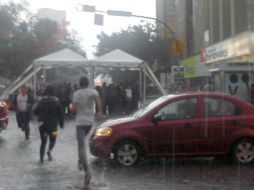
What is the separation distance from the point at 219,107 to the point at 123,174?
241 centimetres

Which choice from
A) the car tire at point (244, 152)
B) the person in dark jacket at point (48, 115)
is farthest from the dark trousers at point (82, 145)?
the car tire at point (244, 152)

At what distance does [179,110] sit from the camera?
1199cm

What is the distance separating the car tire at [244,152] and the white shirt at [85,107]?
313 centimetres

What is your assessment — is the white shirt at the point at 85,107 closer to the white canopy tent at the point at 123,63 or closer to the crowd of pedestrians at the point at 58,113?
the crowd of pedestrians at the point at 58,113

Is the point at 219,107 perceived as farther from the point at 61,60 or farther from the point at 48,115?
the point at 61,60

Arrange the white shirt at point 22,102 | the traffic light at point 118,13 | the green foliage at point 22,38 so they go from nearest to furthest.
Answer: the white shirt at point 22,102, the traffic light at point 118,13, the green foliage at point 22,38

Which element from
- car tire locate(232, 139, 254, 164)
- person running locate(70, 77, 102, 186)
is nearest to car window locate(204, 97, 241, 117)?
car tire locate(232, 139, 254, 164)

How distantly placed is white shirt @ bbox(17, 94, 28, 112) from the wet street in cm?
324

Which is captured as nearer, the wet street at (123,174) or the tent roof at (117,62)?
the wet street at (123,174)

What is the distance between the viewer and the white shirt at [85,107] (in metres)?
10.2

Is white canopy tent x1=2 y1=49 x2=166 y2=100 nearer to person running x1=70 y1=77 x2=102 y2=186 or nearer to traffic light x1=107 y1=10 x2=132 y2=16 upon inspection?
traffic light x1=107 y1=10 x2=132 y2=16

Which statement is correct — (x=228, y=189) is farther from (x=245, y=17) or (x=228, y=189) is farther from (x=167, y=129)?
(x=245, y=17)

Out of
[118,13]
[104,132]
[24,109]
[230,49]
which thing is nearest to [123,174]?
[104,132]

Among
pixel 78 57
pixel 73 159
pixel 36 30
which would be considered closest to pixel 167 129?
pixel 73 159
